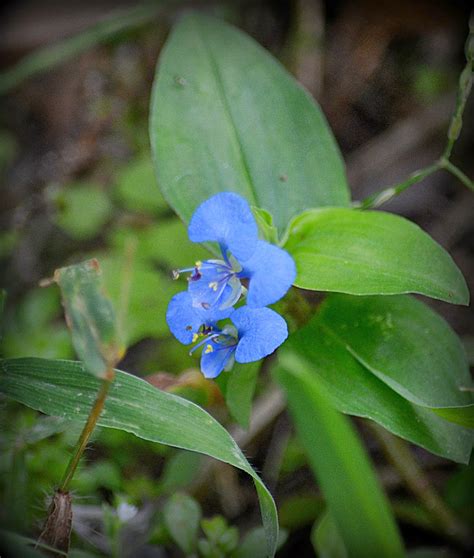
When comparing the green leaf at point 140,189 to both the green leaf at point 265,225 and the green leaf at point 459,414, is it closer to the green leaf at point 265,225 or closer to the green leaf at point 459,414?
the green leaf at point 265,225

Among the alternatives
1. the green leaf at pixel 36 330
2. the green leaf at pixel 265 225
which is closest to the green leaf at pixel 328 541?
the green leaf at pixel 265 225

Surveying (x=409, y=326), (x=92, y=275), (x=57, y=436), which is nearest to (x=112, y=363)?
(x=92, y=275)

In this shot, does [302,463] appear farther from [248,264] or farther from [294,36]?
[294,36]

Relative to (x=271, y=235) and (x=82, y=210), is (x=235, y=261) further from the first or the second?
(x=82, y=210)

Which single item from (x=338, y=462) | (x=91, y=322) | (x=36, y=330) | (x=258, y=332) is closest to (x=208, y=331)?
(x=258, y=332)

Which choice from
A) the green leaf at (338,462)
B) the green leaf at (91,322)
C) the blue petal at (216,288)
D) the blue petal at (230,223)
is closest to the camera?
the green leaf at (338,462)

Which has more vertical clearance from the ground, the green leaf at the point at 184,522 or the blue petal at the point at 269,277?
the blue petal at the point at 269,277

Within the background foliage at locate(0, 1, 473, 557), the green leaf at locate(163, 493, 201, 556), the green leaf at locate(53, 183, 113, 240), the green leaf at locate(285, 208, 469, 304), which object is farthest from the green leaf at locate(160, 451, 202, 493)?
the green leaf at locate(53, 183, 113, 240)
